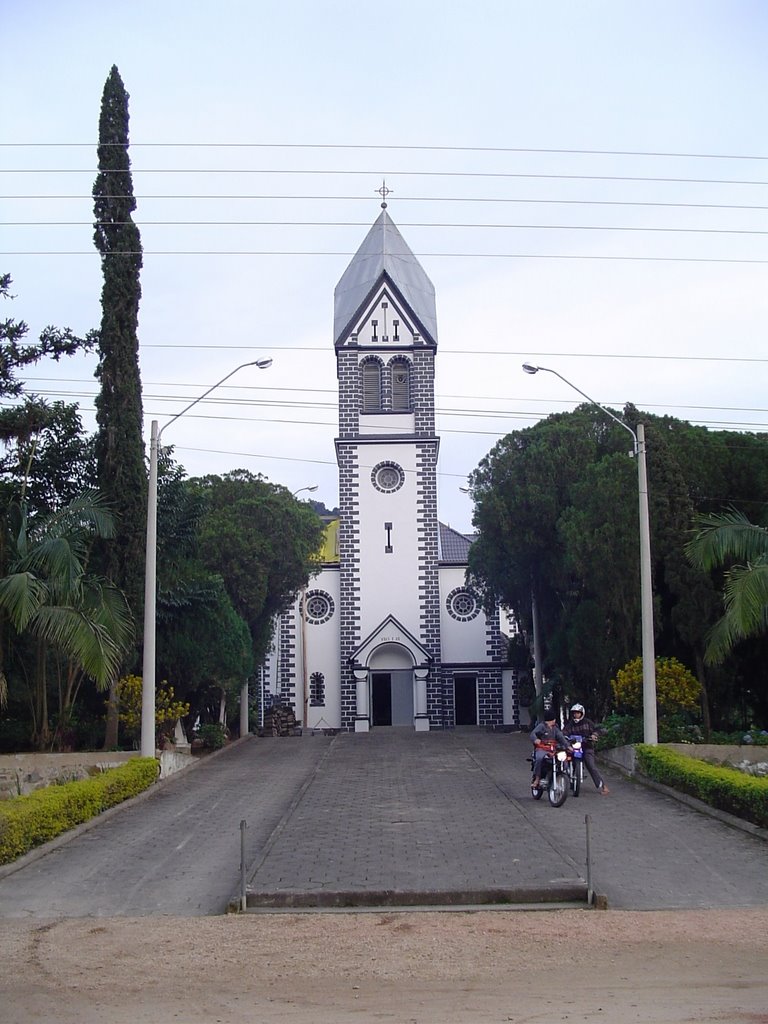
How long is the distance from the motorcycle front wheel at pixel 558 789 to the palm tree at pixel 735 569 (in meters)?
4.79

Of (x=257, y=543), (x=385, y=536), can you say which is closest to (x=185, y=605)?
(x=257, y=543)

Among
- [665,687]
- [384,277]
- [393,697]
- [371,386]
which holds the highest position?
[384,277]

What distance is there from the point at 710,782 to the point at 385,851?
19.8ft

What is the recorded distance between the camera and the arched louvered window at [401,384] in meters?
46.6

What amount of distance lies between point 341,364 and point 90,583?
24856mm

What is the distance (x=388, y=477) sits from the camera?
46.5 meters

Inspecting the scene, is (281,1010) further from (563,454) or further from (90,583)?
(563,454)

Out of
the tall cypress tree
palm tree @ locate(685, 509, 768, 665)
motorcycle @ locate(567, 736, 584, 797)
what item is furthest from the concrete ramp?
the tall cypress tree

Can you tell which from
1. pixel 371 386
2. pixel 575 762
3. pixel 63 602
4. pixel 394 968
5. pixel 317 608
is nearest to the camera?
pixel 394 968

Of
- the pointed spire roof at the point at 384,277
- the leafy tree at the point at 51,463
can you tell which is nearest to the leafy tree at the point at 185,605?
the leafy tree at the point at 51,463

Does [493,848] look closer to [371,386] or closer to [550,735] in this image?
[550,735]

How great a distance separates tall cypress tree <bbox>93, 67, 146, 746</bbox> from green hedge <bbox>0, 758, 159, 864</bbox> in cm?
507

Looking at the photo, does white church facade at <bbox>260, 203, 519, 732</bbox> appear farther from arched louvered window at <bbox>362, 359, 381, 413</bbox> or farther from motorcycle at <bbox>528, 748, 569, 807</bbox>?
motorcycle at <bbox>528, 748, 569, 807</bbox>

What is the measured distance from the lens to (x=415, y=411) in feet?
152
